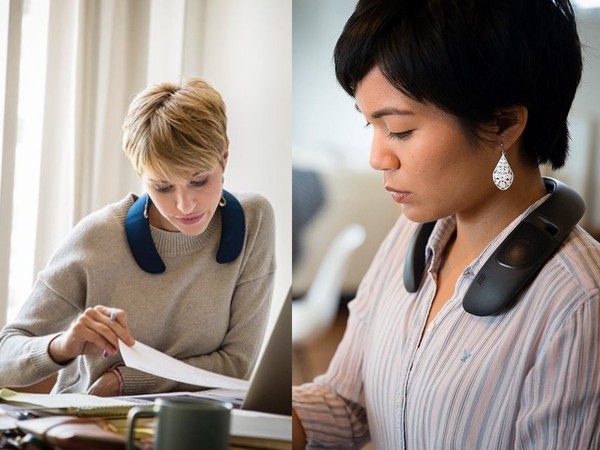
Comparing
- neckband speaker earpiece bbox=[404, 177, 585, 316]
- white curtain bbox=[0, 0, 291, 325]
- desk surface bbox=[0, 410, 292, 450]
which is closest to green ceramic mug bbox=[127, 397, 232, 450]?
desk surface bbox=[0, 410, 292, 450]

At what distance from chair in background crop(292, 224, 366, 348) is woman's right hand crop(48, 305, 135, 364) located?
1.14ft

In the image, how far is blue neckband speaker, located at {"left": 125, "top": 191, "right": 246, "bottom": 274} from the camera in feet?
4.28

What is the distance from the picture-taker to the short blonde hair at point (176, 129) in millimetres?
1275

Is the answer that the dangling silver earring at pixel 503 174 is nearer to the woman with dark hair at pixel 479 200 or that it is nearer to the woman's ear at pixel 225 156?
the woman with dark hair at pixel 479 200

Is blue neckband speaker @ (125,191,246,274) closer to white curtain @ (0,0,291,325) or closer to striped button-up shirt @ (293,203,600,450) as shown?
white curtain @ (0,0,291,325)

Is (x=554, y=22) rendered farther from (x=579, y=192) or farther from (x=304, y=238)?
(x=304, y=238)

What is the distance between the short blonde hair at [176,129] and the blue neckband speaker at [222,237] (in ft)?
0.23

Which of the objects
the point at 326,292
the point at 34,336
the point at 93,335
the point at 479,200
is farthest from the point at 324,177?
the point at 34,336

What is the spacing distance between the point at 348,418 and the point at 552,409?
331 millimetres

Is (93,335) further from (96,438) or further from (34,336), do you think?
(96,438)

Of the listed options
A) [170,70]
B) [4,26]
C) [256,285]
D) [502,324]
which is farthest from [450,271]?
[4,26]

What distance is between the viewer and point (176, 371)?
4.23 ft

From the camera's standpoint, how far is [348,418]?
1.04 m

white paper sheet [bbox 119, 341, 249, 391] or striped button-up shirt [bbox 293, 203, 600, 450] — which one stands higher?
striped button-up shirt [bbox 293, 203, 600, 450]
